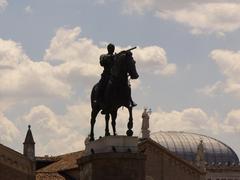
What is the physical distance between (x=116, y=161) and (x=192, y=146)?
12664cm

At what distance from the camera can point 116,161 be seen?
3112cm

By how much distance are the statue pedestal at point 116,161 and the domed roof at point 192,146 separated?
12257cm

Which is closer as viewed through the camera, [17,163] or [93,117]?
[93,117]

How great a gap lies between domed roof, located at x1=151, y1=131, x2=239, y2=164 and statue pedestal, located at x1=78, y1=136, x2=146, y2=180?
12257 centimetres

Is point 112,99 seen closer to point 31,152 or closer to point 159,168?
point 31,152

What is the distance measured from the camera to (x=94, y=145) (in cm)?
3200

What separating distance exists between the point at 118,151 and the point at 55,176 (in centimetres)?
3800

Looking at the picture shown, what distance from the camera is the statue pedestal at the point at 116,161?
1225 inches

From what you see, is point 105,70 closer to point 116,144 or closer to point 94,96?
point 94,96

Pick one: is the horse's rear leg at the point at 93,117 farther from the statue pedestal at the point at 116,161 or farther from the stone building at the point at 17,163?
the stone building at the point at 17,163

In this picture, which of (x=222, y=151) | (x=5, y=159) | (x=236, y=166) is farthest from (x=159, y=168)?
(x=222, y=151)

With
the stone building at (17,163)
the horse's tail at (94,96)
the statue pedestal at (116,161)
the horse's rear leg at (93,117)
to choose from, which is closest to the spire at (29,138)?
the stone building at (17,163)

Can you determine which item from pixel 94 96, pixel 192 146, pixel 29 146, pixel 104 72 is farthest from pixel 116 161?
pixel 192 146

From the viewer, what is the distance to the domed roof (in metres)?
156
